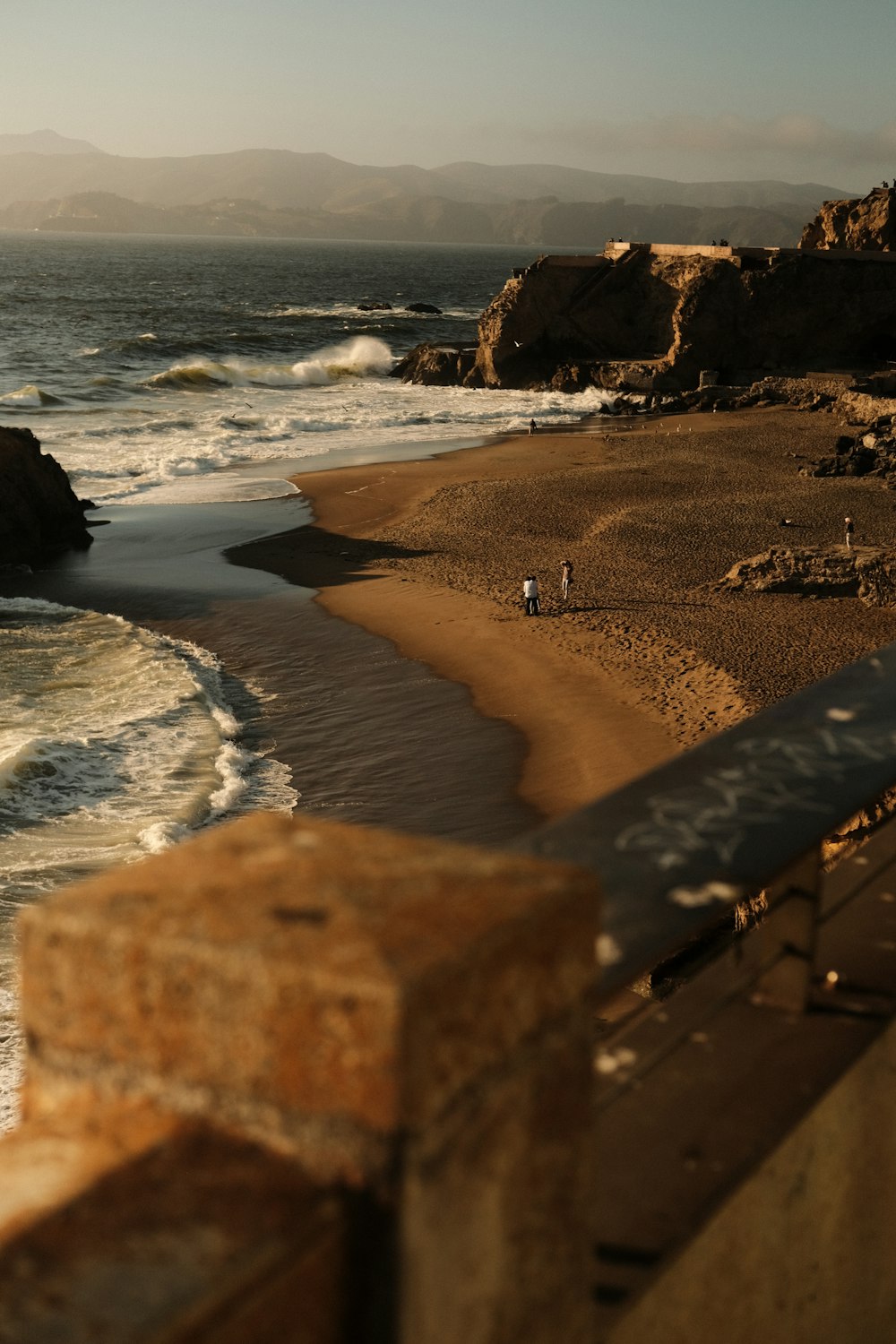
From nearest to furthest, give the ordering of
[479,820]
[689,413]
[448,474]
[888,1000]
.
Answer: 1. [888,1000]
2. [479,820]
3. [448,474]
4. [689,413]

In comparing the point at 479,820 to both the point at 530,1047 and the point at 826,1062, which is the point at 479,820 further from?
the point at 530,1047

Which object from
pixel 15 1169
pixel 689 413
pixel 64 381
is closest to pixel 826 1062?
pixel 15 1169

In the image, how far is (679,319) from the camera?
167 ft

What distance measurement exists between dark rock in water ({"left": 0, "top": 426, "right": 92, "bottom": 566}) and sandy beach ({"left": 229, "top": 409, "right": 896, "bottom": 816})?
360 centimetres

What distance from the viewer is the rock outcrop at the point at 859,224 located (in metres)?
67.3

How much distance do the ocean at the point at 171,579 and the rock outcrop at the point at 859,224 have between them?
19.7 meters

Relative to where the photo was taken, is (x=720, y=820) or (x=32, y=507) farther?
(x=32, y=507)

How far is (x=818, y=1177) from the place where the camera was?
2469 millimetres

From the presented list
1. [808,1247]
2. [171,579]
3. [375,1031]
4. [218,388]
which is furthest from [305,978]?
[218,388]

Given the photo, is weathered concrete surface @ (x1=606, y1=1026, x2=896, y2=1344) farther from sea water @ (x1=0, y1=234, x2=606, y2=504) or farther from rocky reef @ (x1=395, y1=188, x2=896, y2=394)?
rocky reef @ (x1=395, y1=188, x2=896, y2=394)

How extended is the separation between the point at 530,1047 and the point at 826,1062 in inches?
47.1

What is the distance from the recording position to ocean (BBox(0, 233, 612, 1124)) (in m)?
13.0

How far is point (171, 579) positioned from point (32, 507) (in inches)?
167

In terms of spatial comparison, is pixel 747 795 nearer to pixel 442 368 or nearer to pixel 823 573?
pixel 823 573
